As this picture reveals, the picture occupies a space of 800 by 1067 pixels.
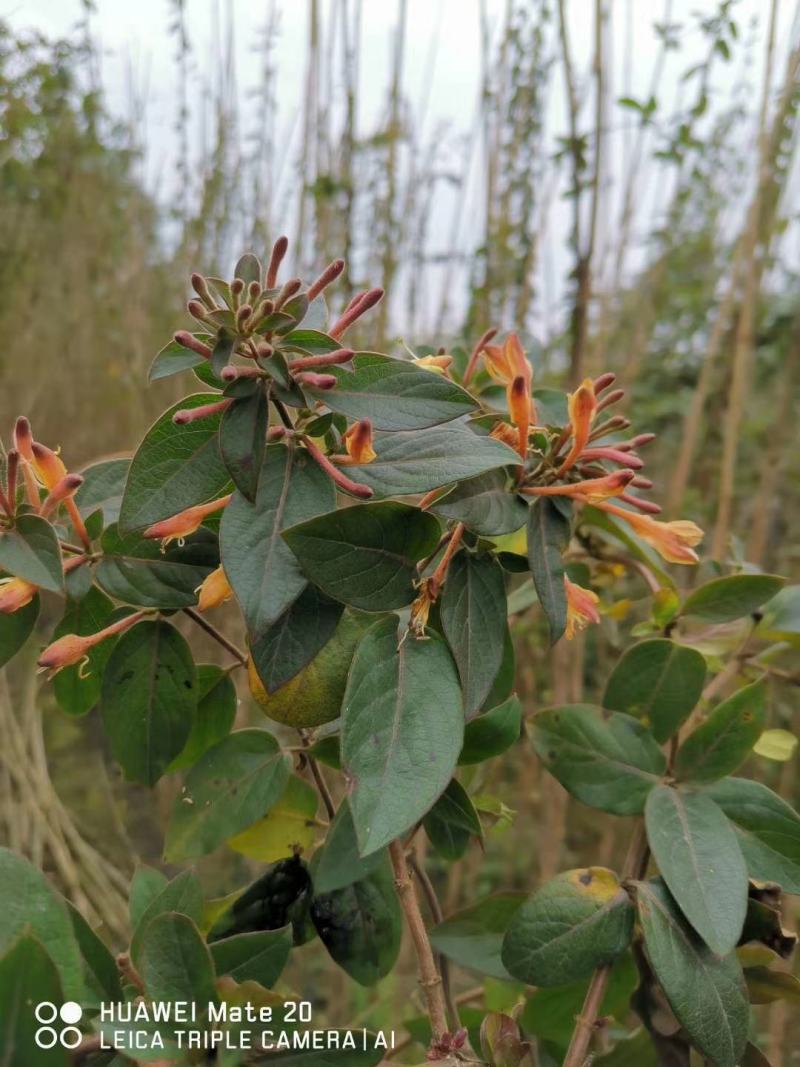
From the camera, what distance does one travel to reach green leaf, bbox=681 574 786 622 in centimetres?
40

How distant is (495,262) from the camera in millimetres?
1203

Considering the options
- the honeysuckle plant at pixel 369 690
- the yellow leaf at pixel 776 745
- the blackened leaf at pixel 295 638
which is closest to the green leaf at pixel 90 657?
the honeysuckle plant at pixel 369 690

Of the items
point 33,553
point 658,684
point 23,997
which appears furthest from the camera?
point 658,684

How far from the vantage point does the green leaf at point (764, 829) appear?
0.36 metres

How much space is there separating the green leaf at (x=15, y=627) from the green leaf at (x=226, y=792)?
0.33ft

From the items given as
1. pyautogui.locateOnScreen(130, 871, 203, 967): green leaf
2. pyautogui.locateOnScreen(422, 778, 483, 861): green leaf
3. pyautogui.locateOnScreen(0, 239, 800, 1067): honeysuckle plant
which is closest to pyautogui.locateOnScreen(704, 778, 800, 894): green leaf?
pyautogui.locateOnScreen(0, 239, 800, 1067): honeysuckle plant

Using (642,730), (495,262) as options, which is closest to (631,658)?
(642,730)

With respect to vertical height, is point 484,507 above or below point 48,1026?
above

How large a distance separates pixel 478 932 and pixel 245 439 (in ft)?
0.92

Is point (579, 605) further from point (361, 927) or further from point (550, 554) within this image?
point (361, 927)

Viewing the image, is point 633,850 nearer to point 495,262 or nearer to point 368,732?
point 368,732

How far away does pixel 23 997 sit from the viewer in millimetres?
192

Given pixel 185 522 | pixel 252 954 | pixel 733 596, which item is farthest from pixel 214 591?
pixel 733 596

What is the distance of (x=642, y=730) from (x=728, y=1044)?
120mm
